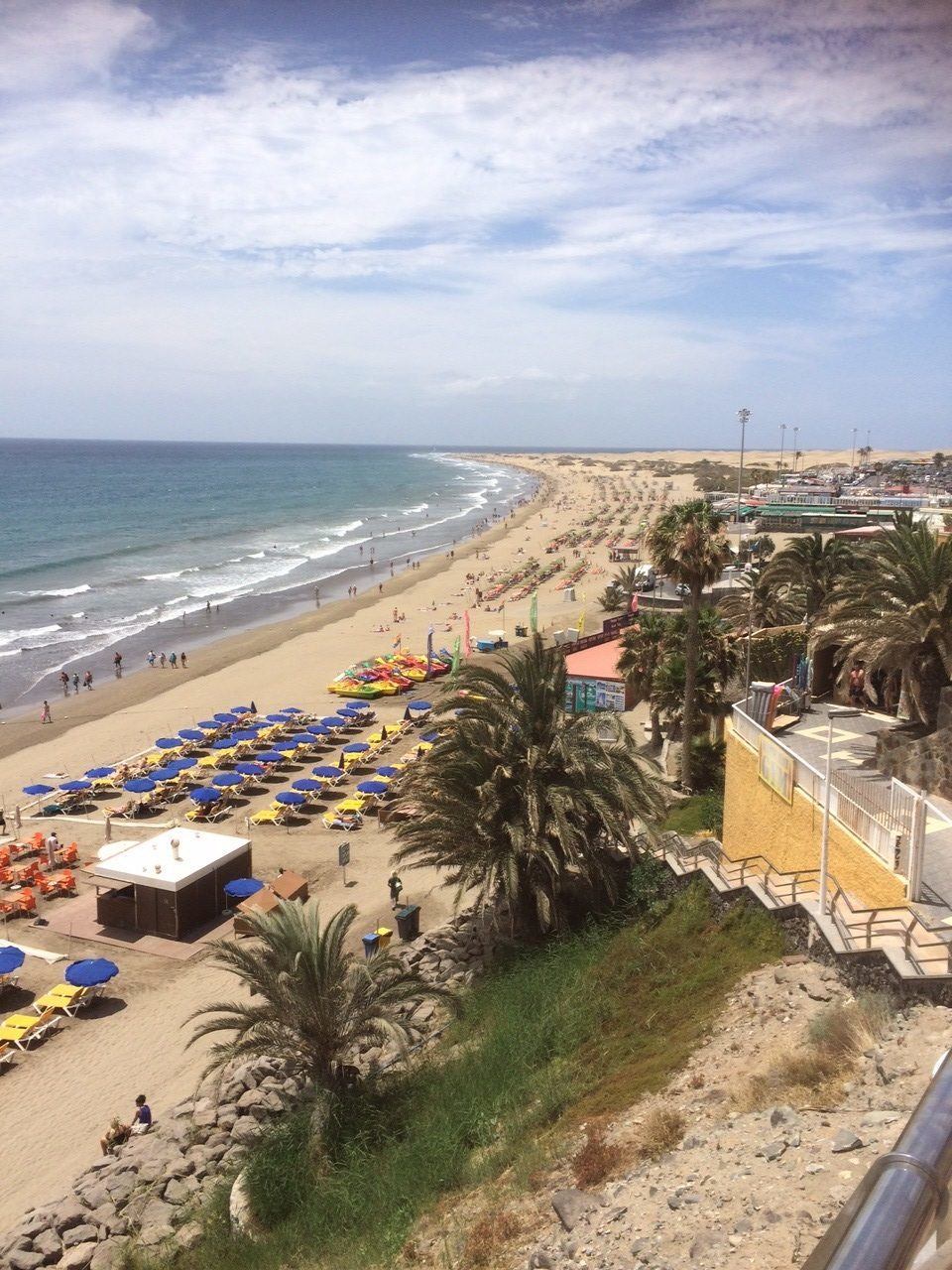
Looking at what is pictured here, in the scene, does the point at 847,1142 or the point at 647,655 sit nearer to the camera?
the point at 847,1142

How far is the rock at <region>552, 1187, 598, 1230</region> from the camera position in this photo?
23.9ft

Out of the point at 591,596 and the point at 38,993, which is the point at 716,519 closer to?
the point at 38,993

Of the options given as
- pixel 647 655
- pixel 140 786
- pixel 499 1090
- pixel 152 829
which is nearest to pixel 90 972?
pixel 152 829

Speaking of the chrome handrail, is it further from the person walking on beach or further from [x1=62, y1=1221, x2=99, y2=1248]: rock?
the person walking on beach

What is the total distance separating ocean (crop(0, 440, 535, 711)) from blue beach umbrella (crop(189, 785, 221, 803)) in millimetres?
15736

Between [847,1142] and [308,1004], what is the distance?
23.6ft

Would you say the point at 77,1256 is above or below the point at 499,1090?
below

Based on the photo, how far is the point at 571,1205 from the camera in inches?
293

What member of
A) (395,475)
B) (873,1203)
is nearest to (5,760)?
(873,1203)

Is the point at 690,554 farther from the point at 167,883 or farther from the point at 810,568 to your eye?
the point at 167,883

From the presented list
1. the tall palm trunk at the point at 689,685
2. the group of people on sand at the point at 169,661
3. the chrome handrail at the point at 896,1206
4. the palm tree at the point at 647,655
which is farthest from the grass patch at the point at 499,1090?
the group of people on sand at the point at 169,661

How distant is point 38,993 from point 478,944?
26.6 feet

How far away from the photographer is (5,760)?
98.2ft

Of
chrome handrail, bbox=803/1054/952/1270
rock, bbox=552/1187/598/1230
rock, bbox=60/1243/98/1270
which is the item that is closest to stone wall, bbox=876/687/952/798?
rock, bbox=552/1187/598/1230
